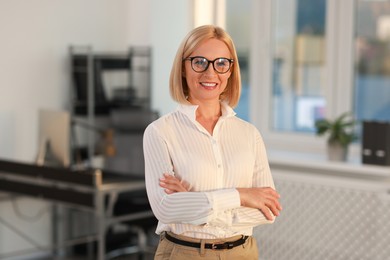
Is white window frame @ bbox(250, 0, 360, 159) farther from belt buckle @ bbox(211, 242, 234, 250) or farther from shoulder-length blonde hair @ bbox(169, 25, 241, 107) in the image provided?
belt buckle @ bbox(211, 242, 234, 250)

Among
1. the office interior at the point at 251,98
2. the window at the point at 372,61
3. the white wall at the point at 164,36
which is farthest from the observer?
the white wall at the point at 164,36

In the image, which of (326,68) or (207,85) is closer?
(207,85)

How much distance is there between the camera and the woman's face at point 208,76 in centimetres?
209

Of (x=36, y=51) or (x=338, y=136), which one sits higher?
(x=36, y=51)

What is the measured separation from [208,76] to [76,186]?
2791 millimetres

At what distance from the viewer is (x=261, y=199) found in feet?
6.93

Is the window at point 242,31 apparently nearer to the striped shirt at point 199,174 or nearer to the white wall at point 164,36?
the white wall at point 164,36

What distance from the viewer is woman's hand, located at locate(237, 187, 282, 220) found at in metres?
2.08

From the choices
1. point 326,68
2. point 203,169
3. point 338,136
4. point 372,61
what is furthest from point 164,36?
point 203,169

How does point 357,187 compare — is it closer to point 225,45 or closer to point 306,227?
point 306,227

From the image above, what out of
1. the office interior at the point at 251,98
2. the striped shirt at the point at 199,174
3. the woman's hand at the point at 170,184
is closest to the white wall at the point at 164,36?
the office interior at the point at 251,98

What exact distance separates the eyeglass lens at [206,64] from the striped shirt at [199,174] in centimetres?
11

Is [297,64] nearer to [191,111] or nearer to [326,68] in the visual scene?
[326,68]

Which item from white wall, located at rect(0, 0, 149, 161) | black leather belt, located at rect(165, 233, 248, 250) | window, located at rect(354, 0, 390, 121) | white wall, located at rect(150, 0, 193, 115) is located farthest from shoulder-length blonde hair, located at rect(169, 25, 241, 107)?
white wall, located at rect(150, 0, 193, 115)
